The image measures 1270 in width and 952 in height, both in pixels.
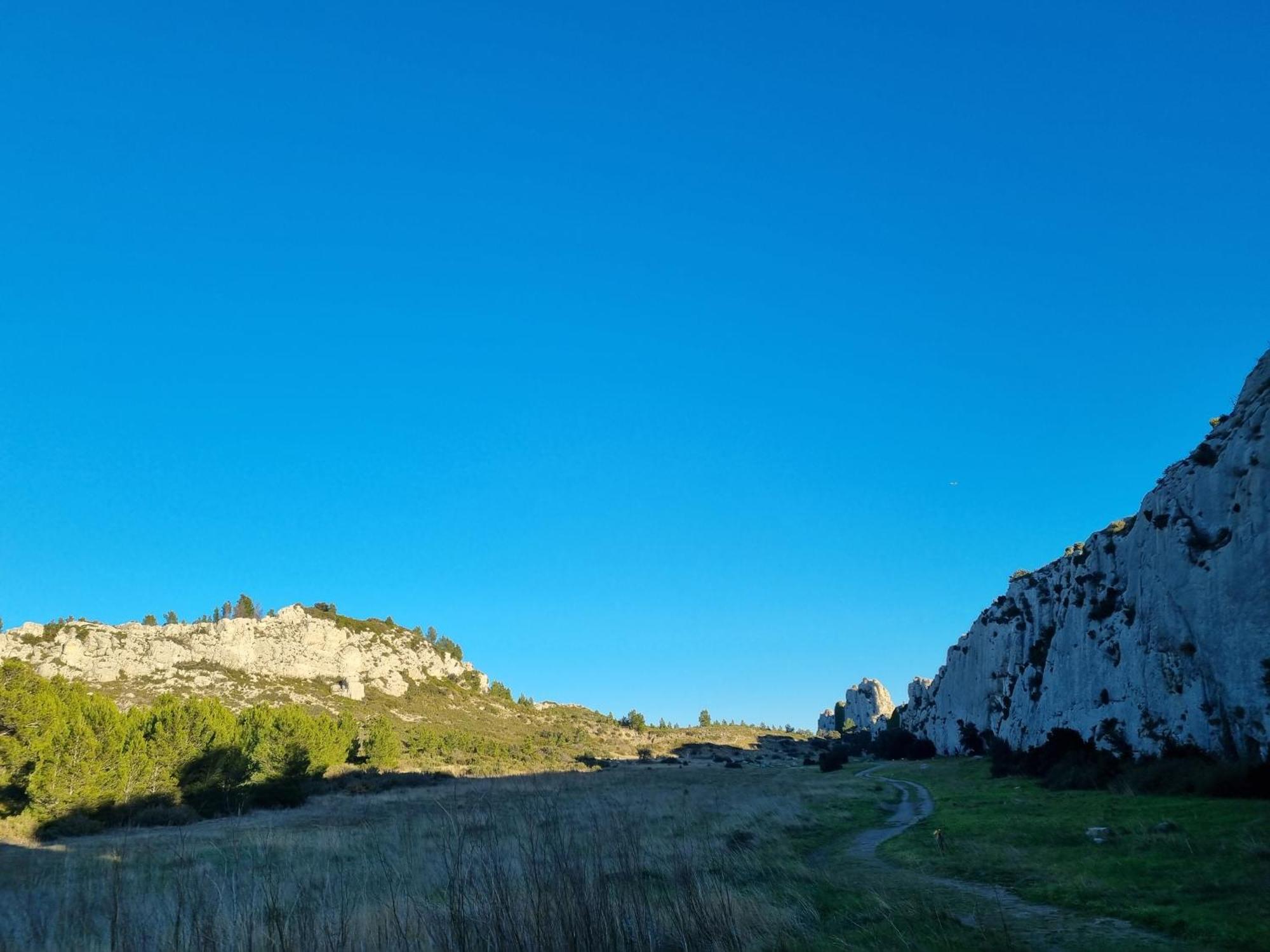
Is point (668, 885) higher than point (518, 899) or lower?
lower

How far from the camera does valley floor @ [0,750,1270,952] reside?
7293 millimetres

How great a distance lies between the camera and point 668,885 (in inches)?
353

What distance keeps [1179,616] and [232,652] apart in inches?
5481

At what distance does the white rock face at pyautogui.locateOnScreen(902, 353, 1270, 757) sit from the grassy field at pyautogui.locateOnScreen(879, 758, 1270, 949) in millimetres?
4497

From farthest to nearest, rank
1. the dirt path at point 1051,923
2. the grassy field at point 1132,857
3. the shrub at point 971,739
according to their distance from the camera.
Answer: the shrub at point 971,739, the grassy field at point 1132,857, the dirt path at point 1051,923

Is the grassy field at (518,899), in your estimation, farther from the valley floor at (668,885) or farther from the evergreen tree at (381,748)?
the evergreen tree at (381,748)

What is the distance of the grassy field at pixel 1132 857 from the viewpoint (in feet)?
35.6

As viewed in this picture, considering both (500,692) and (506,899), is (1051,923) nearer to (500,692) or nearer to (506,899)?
(506,899)

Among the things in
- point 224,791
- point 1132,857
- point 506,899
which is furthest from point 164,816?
point 1132,857

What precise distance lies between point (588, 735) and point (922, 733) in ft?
200

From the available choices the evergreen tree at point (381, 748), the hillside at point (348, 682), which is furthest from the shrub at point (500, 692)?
the evergreen tree at point (381, 748)

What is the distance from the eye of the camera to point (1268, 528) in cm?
2314

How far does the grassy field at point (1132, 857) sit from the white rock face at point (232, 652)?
4660 inches

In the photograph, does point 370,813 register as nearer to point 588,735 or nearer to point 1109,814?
point 1109,814
